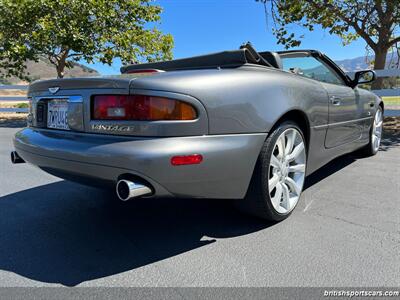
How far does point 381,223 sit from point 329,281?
1023 millimetres

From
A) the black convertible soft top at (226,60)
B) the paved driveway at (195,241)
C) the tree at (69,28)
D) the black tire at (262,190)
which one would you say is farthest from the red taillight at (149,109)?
the tree at (69,28)

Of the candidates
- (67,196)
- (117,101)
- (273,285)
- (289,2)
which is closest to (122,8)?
(289,2)

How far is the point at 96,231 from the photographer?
262cm

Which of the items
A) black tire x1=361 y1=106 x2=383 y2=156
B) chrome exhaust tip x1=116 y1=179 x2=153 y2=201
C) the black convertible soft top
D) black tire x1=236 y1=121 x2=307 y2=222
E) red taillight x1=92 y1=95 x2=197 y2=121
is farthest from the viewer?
black tire x1=361 y1=106 x2=383 y2=156

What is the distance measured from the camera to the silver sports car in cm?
200

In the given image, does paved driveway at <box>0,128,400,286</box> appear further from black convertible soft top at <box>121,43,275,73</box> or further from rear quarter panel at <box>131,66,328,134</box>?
black convertible soft top at <box>121,43,275,73</box>

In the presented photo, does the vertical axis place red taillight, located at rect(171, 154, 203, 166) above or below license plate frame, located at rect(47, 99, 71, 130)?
below

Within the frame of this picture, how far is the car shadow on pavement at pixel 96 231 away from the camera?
2133 mm

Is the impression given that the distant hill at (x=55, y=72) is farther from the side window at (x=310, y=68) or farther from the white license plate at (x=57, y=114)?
the side window at (x=310, y=68)

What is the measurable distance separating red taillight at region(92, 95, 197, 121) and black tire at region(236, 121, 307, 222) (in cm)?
63

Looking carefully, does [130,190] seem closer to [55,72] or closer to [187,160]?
[187,160]

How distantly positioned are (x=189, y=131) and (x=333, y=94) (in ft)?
6.30

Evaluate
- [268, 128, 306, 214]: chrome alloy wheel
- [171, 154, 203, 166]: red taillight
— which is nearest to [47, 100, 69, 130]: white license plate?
[171, 154, 203, 166]: red taillight

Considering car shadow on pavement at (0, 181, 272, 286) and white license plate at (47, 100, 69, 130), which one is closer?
car shadow on pavement at (0, 181, 272, 286)
